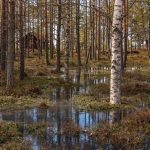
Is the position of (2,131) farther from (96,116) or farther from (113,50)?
(113,50)

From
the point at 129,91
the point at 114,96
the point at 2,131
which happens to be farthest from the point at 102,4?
the point at 2,131

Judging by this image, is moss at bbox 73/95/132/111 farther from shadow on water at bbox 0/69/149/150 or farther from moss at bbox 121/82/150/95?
moss at bbox 121/82/150/95

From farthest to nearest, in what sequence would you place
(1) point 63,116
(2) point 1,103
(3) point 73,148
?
(2) point 1,103 < (1) point 63,116 < (3) point 73,148

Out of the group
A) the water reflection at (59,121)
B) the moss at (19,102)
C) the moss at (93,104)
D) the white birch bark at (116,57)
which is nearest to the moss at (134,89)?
the moss at (93,104)

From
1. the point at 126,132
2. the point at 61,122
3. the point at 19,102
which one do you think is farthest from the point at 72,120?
the point at 19,102

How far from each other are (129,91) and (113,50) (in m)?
5.14

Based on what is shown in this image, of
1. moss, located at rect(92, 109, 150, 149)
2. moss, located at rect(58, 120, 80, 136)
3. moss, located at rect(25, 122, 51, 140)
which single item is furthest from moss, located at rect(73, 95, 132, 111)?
moss, located at rect(58, 120, 80, 136)

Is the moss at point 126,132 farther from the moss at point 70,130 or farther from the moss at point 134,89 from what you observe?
the moss at point 134,89

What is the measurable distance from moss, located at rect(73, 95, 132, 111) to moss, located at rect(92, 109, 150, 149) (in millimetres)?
2659

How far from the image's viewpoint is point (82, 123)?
12273 millimetres

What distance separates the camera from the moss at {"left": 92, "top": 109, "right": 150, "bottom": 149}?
948 cm

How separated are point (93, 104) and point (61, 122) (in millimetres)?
3402

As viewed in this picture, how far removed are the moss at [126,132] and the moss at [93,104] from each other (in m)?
2.66

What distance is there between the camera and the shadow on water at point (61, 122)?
965cm
